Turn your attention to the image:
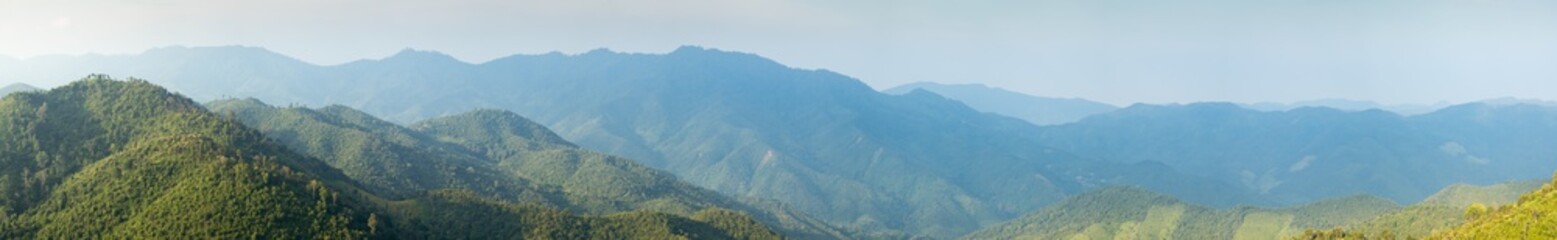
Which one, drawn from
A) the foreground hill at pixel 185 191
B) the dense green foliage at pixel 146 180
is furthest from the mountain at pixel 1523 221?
the dense green foliage at pixel 146 180

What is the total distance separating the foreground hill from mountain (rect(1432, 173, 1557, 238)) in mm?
85628

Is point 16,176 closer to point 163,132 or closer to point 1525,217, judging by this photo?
point 163,132

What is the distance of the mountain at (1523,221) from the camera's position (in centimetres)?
7858

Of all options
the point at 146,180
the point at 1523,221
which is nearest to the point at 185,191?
the point at 146,180

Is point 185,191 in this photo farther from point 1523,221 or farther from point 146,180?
point 1523,221

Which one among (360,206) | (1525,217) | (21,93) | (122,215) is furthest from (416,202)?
(1525,217)

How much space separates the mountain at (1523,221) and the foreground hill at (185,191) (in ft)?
281

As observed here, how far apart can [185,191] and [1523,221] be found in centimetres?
12105

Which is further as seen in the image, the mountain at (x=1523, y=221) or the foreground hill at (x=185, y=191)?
the foreground hill at (x=185, y=191)

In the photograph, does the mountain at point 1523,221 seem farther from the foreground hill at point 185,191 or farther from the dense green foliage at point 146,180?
the dense green foliage at point 146,180

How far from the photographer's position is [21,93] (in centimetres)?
13062

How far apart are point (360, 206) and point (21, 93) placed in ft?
190

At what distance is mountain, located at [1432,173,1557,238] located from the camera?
78581mm

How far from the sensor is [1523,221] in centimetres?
8150
